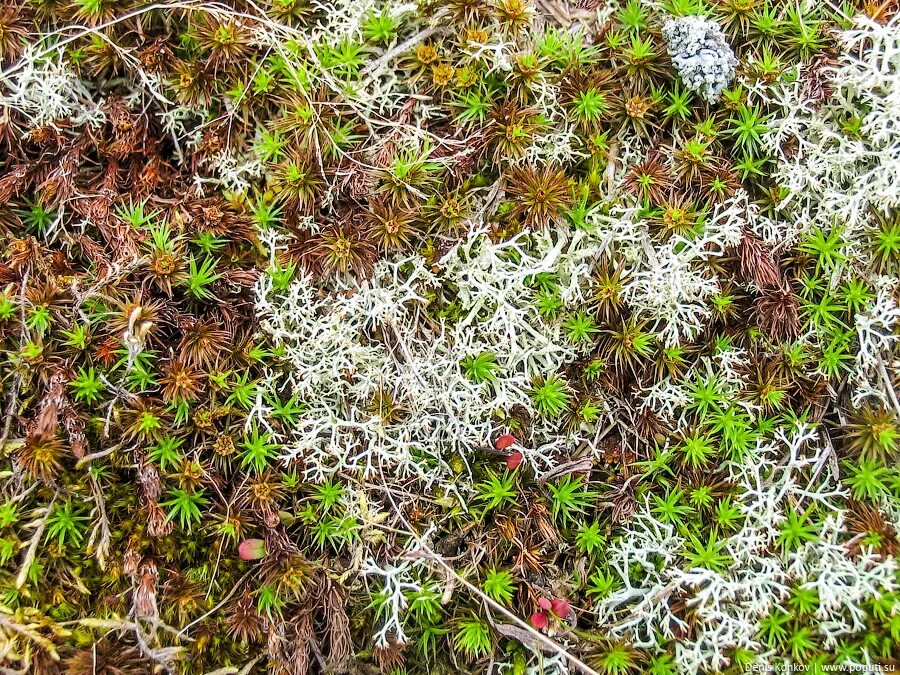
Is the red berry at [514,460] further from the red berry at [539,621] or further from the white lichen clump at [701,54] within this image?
the white lichen clump at [701,54]

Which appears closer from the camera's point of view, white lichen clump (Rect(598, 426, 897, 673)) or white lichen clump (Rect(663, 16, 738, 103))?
white lichen clump (Rect(598, 426, 897, 673))

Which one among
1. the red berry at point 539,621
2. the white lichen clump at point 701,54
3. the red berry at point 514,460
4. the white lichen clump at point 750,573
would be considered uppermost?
the white lichen clump at point 701,54

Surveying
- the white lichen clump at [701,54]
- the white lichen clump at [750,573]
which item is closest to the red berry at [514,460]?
the white lichen clump at [750,573]

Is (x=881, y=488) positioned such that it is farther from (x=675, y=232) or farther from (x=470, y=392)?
(x=470, y=392)

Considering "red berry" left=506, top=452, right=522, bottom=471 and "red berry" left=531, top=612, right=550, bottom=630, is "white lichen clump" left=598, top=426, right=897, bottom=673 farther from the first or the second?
"red berry" left=506, top=452, right=522, bottom=471

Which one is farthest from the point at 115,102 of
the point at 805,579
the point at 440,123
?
the point at 805,579

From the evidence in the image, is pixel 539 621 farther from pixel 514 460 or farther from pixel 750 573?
pixel 750 573

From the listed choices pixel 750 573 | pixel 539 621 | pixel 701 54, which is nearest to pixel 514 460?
pixel 539 621

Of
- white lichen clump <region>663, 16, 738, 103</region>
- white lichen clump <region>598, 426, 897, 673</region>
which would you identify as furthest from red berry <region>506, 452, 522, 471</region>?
white lichen clump <region>663, 16, 738, 103</region>

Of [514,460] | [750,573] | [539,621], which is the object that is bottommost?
[539,621]
